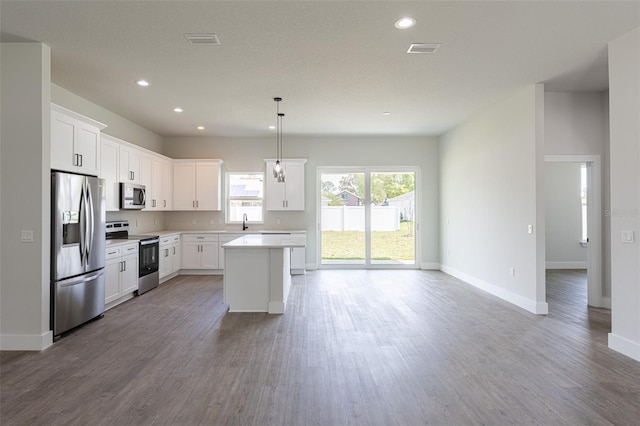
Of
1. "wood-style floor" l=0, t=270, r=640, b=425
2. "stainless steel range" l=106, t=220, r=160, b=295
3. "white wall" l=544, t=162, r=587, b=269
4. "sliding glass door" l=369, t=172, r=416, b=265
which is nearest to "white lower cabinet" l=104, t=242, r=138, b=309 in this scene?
"stainless steel range" l=106, t=220, r=160, b=295

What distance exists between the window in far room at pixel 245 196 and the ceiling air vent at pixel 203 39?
4.37 metres

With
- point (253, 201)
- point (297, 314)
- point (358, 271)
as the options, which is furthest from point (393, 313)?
point (253, 201)

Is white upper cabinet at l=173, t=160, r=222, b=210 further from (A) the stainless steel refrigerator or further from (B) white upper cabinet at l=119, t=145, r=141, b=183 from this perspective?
(A) the stainless steel refrigerator

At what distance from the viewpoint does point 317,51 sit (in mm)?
3465

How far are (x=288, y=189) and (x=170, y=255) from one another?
2716 millimetres

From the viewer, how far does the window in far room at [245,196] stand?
7598 millimetres

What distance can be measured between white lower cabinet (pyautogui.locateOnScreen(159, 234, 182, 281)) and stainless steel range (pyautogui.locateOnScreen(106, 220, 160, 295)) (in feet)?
0.79

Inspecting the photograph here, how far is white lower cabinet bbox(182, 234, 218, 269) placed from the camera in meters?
6.98

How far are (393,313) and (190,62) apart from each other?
385cm

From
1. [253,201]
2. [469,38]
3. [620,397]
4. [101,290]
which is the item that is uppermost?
[469,38]

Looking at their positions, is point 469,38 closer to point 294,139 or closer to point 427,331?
point 427,331

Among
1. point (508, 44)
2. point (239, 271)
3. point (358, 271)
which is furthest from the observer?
point (358, 271)

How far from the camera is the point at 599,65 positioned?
3840 mm

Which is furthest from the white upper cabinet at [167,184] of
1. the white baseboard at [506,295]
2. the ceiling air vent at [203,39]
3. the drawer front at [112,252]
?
the white baseboard at [506,295]
